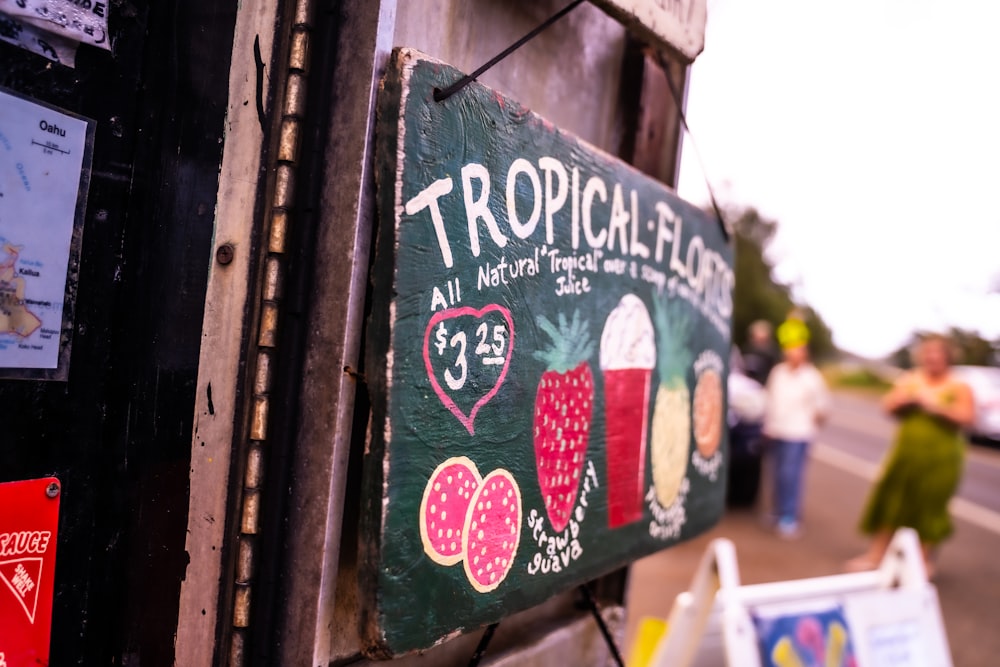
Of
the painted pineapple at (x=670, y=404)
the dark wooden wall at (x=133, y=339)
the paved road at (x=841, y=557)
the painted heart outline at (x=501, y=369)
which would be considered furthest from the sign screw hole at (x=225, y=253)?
the paved road at (x=841, y=557)

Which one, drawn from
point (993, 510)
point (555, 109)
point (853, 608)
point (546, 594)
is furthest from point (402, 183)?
point (993, 510)

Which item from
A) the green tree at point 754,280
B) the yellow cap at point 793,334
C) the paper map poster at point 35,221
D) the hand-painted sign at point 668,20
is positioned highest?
the green tree at point 754,280

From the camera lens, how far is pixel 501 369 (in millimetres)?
1518

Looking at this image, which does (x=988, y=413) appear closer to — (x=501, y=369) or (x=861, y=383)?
(x=501, y=369)

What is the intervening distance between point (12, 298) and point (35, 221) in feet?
0.40

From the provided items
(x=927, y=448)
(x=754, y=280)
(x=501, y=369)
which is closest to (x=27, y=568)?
(x=501, y=369)

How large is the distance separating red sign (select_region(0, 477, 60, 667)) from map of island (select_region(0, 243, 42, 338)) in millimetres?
238

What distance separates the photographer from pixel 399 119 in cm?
128

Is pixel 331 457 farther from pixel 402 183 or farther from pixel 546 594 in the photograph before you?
pixel 546 594

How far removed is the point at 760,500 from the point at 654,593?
127 inches

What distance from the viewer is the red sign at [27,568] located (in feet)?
3.71

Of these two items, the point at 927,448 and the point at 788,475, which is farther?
the point at 788,475

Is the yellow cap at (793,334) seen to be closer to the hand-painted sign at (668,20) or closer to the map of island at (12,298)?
the hand-painted sign at (668,20)

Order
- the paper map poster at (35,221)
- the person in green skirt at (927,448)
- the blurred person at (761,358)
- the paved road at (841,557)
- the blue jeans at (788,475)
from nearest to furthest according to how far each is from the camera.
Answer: the paper map poster at (35,221) < the paved road at (841,557) < the person in green skirt at (927,448) < the blue jeans at (788,475) < the blurred person at (761,358)
